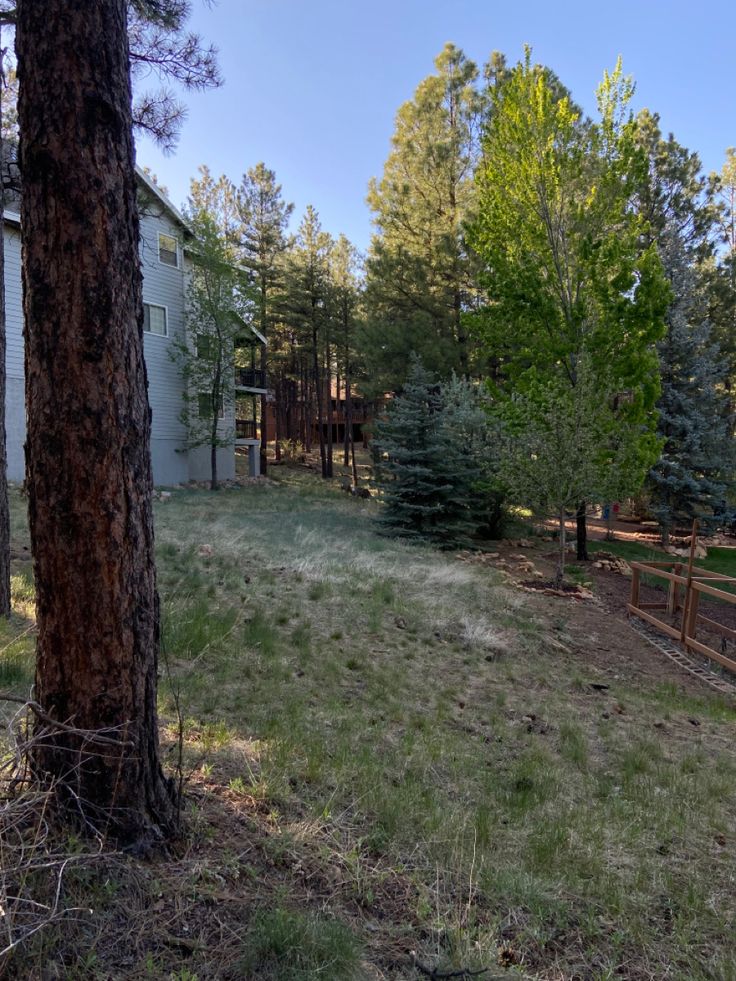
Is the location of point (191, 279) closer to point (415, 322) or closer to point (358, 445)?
point (415, 322)

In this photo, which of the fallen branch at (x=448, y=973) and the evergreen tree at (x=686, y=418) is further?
the evergreen tree at (x=686, y=418)

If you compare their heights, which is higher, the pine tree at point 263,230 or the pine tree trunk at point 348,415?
the pine tree at point 263,230

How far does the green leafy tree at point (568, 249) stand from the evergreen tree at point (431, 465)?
72.3 inches

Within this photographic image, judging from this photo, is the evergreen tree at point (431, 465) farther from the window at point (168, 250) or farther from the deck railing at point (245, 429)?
the deck railing at point (245, 429)

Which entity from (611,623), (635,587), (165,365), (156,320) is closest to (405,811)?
(611,623)

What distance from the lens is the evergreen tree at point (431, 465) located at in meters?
14.0

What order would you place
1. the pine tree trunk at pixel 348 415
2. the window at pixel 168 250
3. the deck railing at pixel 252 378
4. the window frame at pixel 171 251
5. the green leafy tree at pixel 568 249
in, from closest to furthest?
the green leafy tree at pixel 568 249, the window frame at pixel 171 251, the window at pixel 168 250, the deck railing at pixel 252 378, the pine tree trunk at pixel 348 415

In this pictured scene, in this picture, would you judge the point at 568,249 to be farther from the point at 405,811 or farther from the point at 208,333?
the point at 405,811

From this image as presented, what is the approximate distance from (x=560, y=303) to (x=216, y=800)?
14096 mm

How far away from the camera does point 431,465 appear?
557 inches

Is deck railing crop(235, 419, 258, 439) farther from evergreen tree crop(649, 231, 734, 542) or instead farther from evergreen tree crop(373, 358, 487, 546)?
evergreen tree crop(649, 231, 734, 542)

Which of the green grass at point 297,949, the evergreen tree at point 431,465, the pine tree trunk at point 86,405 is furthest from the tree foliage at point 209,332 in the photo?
the green grass at point 297,949

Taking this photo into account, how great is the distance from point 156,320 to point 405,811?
790 inches

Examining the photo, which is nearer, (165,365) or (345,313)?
(165,365)
